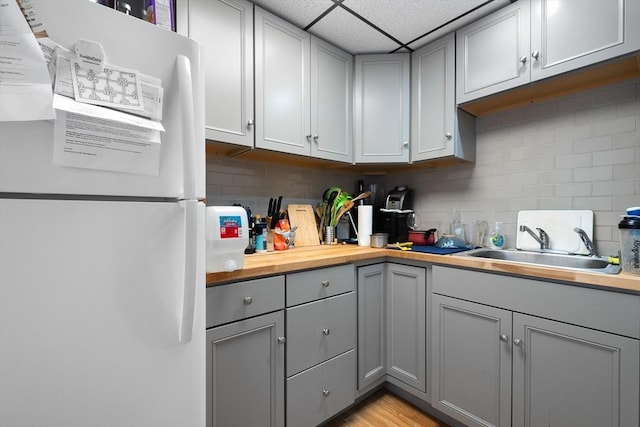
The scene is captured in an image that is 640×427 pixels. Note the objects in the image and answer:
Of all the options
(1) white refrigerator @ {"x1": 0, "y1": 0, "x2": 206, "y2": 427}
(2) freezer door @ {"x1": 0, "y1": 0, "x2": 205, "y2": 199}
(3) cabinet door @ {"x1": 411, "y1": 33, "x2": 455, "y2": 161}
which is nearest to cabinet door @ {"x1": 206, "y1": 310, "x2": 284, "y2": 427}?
(1) white refrigerator @ {"x1": 0, "y1": 0, "x2": 206, "y2": 427}

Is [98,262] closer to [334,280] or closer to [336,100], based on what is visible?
[334,280]

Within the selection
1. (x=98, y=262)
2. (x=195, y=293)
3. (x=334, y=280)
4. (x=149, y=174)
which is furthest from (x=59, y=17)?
(x=334, y=280)

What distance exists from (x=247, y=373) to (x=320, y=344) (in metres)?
0.41

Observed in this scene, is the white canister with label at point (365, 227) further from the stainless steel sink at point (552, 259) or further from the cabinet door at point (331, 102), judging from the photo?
the stainless steel sink at point (552, 259)

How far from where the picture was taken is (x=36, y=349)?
58 cm

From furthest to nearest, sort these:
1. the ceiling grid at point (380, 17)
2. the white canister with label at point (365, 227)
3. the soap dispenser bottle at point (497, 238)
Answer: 1. the white canister with label at point (365, 227)
2. the soap dispenser bottle at point (497, 238)
3. the ceiling grid at point (380, 17)

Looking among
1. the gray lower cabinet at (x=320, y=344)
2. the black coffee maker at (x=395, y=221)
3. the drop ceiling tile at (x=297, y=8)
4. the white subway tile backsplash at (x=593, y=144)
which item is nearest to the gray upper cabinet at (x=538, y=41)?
the white subway tile backsplash at (x=593, y=144)

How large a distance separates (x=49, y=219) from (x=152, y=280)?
24 cm

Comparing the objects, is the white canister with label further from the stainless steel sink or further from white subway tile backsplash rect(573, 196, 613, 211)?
white subway tile backsplash rect(573, 196, 613, 211)

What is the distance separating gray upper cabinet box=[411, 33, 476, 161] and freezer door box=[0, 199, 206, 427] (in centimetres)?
169

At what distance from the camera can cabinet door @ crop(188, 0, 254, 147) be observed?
1389 millimetres

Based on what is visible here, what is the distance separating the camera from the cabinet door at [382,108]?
207 cm

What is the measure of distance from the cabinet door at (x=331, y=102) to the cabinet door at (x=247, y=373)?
1143 millimetres

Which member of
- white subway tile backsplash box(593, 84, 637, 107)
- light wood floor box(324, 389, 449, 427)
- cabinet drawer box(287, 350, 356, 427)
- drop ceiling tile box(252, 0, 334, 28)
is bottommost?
light wood floor box(324, 389, 449, 427)
